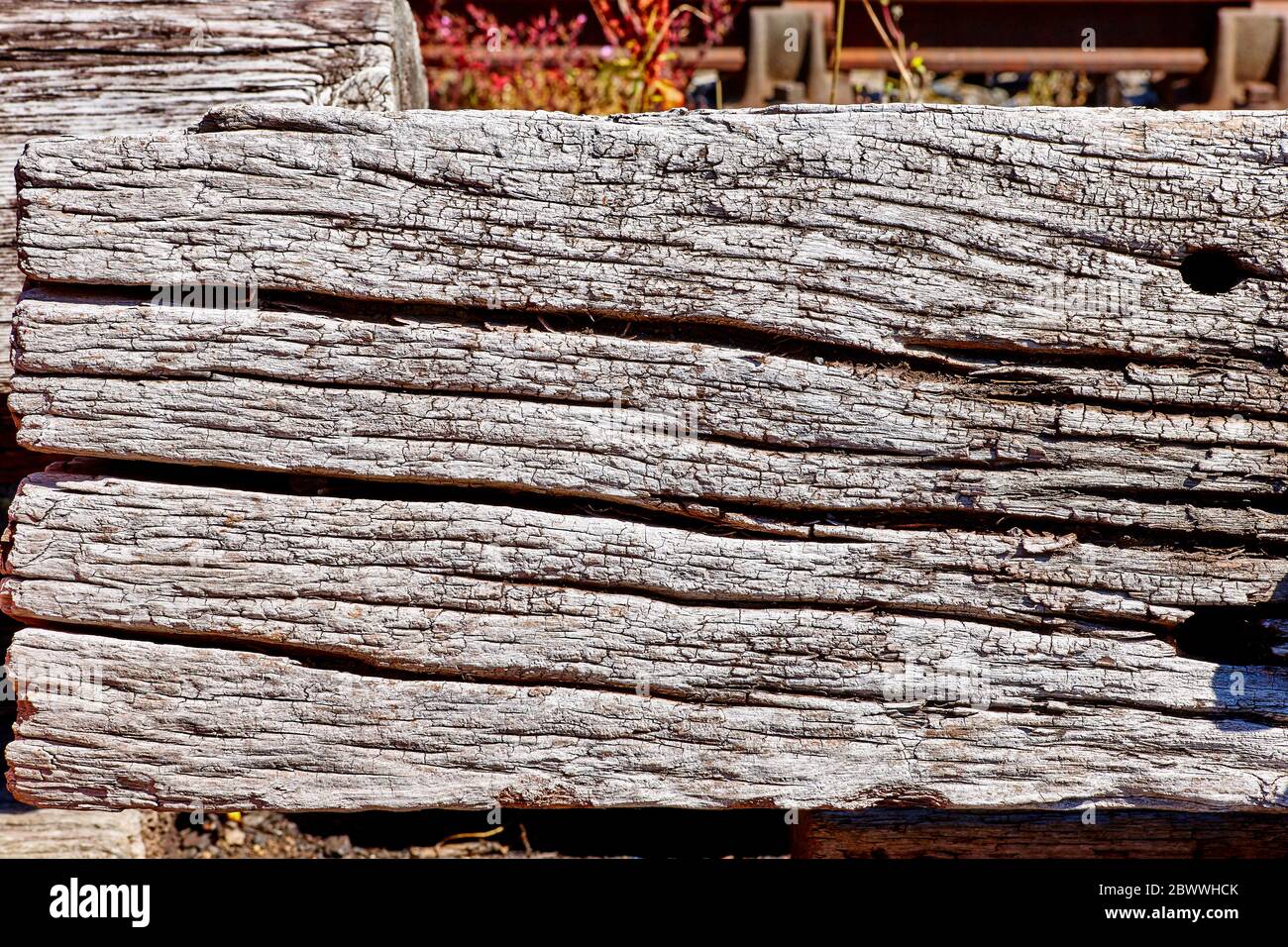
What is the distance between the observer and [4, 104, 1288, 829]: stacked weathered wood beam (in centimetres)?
211

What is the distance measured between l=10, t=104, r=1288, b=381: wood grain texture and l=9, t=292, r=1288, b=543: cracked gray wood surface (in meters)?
0.09

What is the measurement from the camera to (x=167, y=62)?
2.73m

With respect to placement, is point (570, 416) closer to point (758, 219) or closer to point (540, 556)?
point (540, 556)

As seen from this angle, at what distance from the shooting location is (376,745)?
7.32ft

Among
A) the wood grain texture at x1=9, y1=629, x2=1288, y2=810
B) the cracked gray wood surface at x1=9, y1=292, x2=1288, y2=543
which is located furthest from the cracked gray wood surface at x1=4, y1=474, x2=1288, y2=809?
the cracked gray wood surface at x1=9, y1=292, x2=1288, y2=543

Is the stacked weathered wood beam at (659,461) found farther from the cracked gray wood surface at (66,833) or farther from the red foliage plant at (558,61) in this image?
the red foliage plant at (558,61)

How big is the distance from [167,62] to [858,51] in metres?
2.92

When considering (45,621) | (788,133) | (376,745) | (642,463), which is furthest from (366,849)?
(788,133)

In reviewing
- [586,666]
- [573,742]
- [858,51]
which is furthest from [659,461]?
[858,51]

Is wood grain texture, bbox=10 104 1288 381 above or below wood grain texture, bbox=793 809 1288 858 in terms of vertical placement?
above

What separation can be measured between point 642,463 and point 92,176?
1.34 m

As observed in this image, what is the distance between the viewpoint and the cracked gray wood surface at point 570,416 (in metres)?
2.13

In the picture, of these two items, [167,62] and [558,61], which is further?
[558,61]

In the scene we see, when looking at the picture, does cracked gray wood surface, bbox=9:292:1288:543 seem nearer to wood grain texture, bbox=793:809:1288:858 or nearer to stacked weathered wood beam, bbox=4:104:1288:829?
stacked weathered wood beam, bbox=4:104:1288:829
